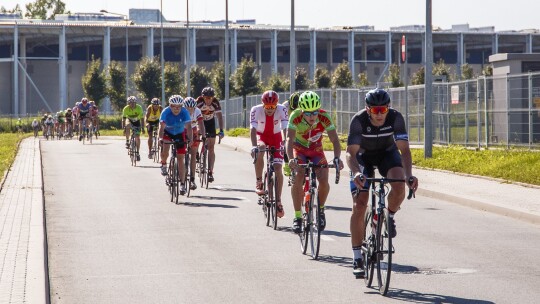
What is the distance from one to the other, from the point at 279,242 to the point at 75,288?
3740 mm

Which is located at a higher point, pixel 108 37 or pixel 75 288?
pixel 108 37

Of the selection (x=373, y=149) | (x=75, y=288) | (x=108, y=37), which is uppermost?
(x=108, y=37)

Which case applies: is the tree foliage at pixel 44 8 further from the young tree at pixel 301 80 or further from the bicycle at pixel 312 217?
the bicycle at pixel 312 217

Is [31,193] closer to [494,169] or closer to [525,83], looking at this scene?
[494,169]

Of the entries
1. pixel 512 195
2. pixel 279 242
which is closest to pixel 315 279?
pixel 279 242

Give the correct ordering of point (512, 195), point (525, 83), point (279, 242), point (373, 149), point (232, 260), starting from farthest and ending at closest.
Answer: point (525, 83) → point (512, 195) → point (279, 242) → point (232, 260) → point (373, 149)

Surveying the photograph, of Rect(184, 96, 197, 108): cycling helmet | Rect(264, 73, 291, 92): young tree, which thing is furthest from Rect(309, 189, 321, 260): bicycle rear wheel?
Rect(264, 73, 291, 92): young tree

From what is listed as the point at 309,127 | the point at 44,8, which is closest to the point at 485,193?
the point at 309,127

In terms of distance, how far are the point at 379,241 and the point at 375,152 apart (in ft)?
2.99

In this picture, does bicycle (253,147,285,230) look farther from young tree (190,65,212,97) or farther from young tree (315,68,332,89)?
young tree (315,68,332,89)

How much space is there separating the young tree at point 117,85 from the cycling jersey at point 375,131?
86.0 metres

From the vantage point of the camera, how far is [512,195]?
63.2 ft

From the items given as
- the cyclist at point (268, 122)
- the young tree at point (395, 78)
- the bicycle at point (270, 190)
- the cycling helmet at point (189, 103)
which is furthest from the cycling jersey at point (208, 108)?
the young tree at point (395, 78)

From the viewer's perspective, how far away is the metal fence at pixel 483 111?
30.9m
